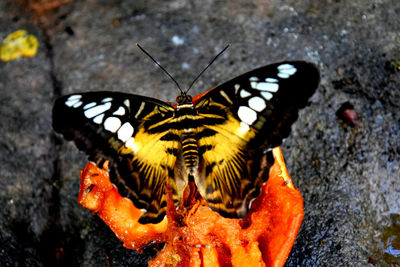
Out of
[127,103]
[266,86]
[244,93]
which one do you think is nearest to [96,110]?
[127,103]

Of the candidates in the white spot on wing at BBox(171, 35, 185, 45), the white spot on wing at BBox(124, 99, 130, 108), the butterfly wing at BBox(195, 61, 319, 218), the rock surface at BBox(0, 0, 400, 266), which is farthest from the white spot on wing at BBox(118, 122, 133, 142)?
the white spot on wing at BBox(171, 35, 185, 45)

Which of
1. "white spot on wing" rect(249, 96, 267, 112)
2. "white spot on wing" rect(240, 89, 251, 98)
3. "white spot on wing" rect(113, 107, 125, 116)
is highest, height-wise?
"white spot on wing" rect(240, 89, 251, 98)

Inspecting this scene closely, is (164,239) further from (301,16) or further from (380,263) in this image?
(301,16)

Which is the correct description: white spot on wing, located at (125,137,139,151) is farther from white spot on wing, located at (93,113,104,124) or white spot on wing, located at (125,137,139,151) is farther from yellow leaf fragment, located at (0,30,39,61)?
yellow leaf fragment, located at (0,30,39,61)

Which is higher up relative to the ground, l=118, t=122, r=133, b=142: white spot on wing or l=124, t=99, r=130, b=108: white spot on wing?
l=124, t=99, r=130, b=108: white spot on wing

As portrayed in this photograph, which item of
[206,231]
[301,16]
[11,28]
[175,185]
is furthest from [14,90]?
[301,16]

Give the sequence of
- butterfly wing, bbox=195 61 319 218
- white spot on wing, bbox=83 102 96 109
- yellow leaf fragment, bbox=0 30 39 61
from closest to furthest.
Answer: butterfly wing, bbox=195 61 319 218 → white spot on wing, bbox=83 102 96 109 → yellow leaf fragment, bbox=0 30 39 61

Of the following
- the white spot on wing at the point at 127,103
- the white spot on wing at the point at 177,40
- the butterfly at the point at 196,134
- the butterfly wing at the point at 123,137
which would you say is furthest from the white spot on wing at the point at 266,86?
the white spot on wing at the point at 177,40

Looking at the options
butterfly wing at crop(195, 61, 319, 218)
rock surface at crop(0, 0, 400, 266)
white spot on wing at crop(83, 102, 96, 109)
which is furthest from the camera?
rock surface at crop(0, 0, 400, 266)
